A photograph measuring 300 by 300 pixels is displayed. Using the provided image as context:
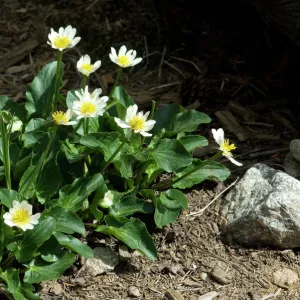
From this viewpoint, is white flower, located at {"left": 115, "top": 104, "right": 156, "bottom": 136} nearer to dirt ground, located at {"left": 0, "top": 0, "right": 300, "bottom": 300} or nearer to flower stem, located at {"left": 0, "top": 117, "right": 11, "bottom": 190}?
flower stem, located at {"left": 0, "top": 117, "right": 11, "bottom": 190}

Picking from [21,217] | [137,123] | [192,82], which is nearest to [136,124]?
[137,123]

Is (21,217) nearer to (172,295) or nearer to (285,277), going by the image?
(172,295)

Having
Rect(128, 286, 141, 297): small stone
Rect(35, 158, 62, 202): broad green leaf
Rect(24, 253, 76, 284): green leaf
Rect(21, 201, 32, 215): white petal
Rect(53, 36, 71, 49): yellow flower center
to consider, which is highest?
Rect(53, 36, 71, 49): yellow flower center

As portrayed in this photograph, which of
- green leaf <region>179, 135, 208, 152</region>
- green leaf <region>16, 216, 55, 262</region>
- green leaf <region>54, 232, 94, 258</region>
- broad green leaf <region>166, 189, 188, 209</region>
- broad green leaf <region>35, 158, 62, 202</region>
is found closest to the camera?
green leaf <region>16, 216, 55, 262</region>

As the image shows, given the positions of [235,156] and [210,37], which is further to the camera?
[210,37]

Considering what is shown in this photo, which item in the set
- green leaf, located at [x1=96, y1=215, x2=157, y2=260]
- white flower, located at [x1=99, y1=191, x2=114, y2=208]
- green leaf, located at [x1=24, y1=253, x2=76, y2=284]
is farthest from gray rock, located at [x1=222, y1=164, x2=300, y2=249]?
green leaf, located at [x1=24, y1=253, x2=76, y2=284]

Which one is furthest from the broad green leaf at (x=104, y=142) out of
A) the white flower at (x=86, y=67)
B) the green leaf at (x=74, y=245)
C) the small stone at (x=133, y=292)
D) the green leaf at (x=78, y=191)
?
the small stone at (x=133, y=292)

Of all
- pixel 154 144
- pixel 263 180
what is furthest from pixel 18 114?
pixel 263 180

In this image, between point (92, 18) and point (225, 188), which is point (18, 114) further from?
point (92, 18)
